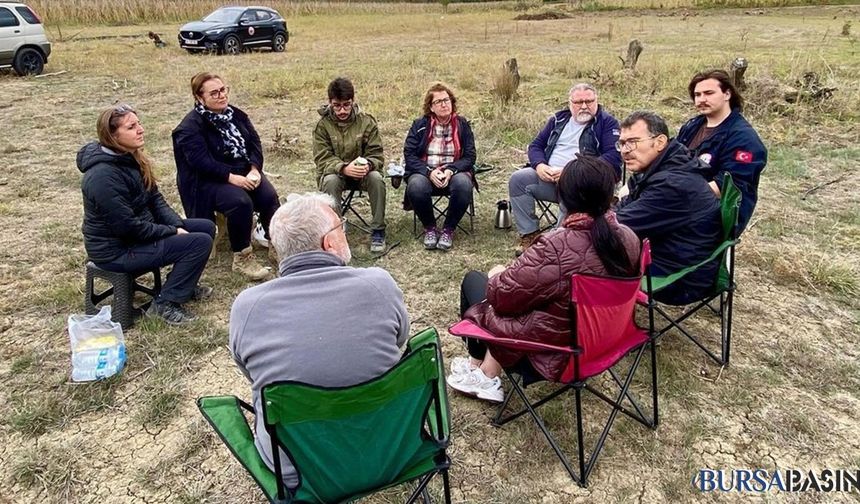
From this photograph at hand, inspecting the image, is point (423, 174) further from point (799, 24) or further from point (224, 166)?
point (799, 24)

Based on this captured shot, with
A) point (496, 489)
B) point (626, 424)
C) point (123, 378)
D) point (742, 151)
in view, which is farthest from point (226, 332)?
point (742, 151)

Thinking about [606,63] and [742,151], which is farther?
[606,63]

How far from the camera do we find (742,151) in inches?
127

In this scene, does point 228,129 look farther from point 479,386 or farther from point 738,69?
point 738,69

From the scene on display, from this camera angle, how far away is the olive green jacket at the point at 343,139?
170 inches

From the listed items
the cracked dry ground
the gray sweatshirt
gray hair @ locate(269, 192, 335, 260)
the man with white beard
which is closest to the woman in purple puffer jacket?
the cracked dry ground

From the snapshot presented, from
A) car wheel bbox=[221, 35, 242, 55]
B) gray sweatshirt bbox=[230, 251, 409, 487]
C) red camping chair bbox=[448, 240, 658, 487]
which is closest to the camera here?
gray sweatshirt bbox=[230, 251, 409, 487]

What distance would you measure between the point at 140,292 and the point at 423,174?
2055 mm

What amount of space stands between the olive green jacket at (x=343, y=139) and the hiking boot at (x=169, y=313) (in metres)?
1.51

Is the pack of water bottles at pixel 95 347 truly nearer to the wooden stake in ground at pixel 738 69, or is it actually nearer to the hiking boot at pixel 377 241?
the hiking boot at pixel 377 241

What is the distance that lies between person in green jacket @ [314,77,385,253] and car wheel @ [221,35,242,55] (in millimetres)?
11919

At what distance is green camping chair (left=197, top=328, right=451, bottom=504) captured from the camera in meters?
1.44

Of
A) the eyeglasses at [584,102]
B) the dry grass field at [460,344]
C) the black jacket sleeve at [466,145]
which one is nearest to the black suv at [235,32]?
the dry grass field at [460,344]

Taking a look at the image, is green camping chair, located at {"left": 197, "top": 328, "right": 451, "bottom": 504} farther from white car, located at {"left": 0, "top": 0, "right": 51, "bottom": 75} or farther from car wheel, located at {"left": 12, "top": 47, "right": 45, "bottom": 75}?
car wheel, located at {"left": 12, "top": 47, "right": 45, "bottom": 75}
